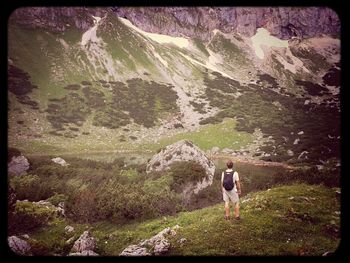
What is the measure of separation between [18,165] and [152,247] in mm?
14526

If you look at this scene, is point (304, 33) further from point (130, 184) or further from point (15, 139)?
point (130, 184)

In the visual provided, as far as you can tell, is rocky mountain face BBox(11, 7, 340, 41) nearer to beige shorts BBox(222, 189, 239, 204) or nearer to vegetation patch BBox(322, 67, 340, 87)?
vegetation patch BBox(322, 67, 340, 87)

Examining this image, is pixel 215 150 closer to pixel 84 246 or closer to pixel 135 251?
pixel 135 251

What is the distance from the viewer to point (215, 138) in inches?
1722

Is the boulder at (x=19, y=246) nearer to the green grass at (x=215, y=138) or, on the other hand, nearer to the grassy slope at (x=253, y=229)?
the grassy slope at (x=253, y=229)

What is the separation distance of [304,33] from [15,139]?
11327cm

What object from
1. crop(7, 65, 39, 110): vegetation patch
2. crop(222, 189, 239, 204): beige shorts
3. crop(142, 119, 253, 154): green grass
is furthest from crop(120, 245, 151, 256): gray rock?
crop(7, 65, 39, 110): vegetation patch

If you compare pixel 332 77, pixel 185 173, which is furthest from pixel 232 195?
pixel 332 77

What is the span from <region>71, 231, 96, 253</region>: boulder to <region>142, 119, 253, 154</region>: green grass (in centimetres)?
2813

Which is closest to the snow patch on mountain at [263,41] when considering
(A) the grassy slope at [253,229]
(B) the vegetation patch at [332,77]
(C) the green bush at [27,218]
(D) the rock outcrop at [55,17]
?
(B) the vegetation patch at [332,77]

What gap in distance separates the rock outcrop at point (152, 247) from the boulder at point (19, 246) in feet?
11.5

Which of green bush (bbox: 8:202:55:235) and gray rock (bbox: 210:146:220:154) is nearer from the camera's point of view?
green bush (bbox: 8:202:55:235)

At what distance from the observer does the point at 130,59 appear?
79.9 m

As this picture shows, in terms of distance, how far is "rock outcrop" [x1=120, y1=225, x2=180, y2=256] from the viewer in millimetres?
11695
